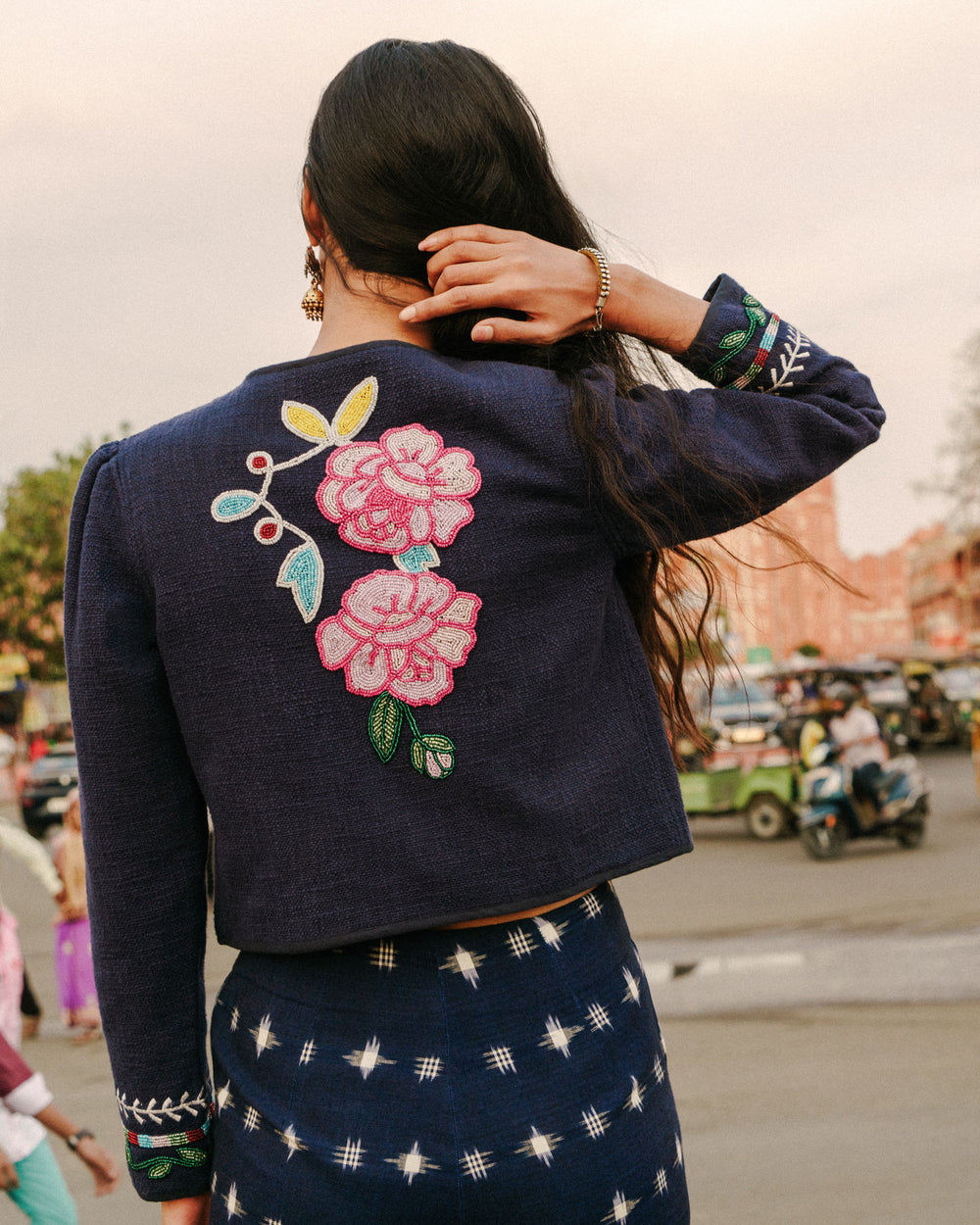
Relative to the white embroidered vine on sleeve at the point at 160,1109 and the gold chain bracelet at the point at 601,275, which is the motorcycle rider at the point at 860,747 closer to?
the gold chain bracelet at the point at 601,275

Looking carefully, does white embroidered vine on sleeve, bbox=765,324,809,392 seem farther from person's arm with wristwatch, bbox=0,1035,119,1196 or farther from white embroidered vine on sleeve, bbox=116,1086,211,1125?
person's arm with wristwatch, bbox=0,1035,119,1196

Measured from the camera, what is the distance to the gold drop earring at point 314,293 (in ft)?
4.61

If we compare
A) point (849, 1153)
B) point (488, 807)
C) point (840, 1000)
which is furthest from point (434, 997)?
point (840, 1000)

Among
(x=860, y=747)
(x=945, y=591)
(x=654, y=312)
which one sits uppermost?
(x=654, y=312)

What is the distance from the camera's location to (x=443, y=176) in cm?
126

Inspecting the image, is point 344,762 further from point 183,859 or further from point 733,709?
point 733,709

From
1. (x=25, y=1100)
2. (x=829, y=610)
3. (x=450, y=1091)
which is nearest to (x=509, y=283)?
(x=450, y=1091)

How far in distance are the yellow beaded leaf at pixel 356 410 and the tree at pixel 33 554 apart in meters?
39.0

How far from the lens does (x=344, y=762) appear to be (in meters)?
1.17

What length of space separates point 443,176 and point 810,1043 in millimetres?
5539

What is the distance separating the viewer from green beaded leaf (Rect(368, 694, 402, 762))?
1.17 m

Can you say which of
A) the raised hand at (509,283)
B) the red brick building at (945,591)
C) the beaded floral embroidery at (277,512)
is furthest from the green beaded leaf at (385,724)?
the red brick building at (945,591)

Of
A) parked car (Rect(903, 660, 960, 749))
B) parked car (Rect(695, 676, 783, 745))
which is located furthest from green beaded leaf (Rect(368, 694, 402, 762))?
parked car (Rect(903, 660, 960, 749))

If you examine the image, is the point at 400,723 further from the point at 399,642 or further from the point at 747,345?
the point at 747,345
